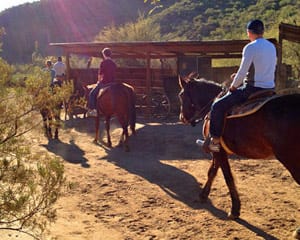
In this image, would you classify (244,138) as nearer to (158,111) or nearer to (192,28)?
(158,111)

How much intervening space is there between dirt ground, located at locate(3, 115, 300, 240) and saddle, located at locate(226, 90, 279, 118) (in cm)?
151

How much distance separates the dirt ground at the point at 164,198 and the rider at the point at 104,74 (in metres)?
1.38

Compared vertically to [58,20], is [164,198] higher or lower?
lower

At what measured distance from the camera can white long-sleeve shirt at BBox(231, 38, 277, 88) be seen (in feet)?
17.2

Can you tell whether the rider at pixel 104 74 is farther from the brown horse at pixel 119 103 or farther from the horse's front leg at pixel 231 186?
the horse's front leg at pixel 231 186

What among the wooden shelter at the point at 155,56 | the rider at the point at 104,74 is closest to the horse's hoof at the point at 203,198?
the rider at the point at 104,74

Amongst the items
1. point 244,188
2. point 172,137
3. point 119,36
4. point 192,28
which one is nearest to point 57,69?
point 172,137

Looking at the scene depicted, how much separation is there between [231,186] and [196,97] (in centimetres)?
160

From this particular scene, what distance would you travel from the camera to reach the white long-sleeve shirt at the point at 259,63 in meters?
5.23

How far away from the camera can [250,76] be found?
562cm

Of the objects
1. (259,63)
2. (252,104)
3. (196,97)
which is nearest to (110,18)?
(196,97)

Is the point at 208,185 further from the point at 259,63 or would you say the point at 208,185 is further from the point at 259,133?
the point at 259,63

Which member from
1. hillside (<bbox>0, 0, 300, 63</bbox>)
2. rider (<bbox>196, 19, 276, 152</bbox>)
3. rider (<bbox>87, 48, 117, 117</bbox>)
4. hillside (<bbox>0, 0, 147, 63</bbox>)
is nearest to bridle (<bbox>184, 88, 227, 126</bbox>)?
rider (<bbox>196, 19, 276, 152</bbox>)

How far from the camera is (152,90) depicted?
1688 centimetres
